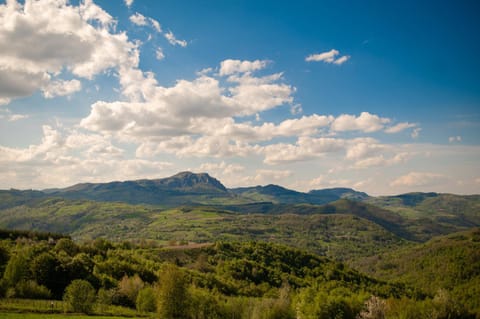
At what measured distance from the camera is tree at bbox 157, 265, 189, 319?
255 feet

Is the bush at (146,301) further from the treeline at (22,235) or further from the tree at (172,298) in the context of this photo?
the treeline at (22,235)

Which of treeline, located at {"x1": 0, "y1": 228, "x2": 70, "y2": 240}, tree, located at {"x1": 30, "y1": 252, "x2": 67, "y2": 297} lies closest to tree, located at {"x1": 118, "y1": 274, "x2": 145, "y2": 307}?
tree, located at {"x1": 30, "y1": 252, "x2": 67, "y2": 297}

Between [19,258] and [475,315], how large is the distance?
138144mm

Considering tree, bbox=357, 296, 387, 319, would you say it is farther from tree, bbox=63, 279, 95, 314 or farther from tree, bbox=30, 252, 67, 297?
tree, bbox=30, 252, 67, 297

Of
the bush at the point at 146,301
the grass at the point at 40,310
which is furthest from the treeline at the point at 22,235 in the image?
the grass at the point at 40,310

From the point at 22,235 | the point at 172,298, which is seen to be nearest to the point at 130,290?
the point at 172,298

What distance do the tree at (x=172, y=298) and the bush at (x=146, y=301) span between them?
13.8m

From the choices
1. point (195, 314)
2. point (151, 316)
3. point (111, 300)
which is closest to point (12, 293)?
point (111, 300)

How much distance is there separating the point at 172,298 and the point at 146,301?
1658 centimetres

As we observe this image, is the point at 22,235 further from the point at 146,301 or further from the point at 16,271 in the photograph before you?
the point at 146,301

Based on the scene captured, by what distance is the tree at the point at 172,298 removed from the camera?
255 ft

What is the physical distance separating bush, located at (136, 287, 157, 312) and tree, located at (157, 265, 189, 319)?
1379 cm

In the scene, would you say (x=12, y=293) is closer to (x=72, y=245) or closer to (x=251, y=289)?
(x=72, y=245)

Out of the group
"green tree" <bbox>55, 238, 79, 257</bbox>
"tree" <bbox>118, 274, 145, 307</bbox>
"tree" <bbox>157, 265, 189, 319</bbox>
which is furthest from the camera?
"green tree" <bbox>55, 238, 79, 257</bbox>
